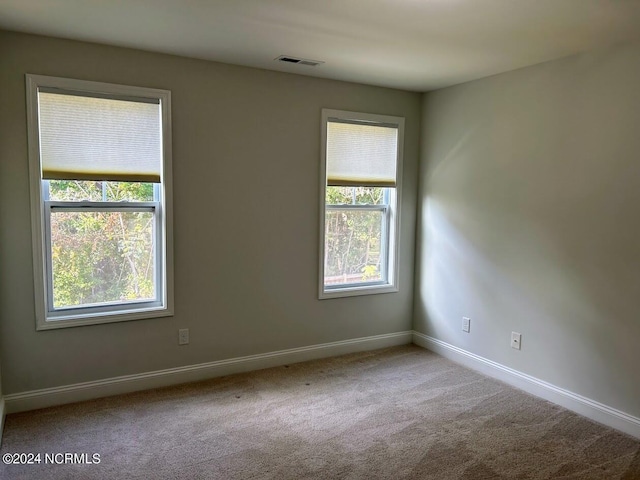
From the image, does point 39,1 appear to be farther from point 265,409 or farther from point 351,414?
point 351,414

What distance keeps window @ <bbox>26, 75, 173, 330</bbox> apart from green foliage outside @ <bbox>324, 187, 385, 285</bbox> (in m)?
1.46

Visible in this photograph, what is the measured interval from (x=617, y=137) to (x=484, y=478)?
2.21 meters

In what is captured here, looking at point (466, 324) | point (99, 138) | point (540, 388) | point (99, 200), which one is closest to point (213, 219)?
point (99, 200)

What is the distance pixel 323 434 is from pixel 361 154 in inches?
96.2

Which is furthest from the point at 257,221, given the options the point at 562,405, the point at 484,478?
the point at 562,405

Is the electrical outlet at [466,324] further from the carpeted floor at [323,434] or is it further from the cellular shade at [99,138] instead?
the cellular shade at [99,138]

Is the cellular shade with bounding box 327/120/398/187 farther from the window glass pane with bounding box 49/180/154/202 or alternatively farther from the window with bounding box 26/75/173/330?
the window glass pane with bounding box 49/180/154/202

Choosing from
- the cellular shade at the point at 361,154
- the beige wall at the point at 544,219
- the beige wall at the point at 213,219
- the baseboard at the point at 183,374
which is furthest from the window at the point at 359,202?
the baseboard at the point at 183,374

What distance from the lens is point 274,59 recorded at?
3.43 m

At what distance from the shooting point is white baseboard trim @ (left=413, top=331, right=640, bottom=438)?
2982mm

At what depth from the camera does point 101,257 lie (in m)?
3.34

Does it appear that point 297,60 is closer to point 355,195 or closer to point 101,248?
point 355,195

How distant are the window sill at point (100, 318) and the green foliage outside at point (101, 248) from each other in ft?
0.39

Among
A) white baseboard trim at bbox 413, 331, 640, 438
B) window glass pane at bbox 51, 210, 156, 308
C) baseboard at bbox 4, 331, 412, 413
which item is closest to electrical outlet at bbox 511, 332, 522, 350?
white baseboard trim at bbox 413, 331, 640, 438
